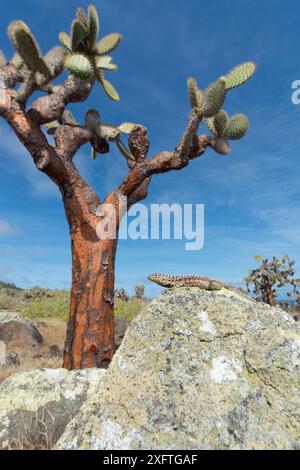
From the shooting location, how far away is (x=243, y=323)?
323cm

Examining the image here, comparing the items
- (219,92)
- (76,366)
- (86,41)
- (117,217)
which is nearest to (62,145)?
(117,217)

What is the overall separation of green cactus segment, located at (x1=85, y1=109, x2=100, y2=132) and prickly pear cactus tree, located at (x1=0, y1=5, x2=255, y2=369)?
23cm

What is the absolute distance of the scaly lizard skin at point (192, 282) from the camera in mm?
4066

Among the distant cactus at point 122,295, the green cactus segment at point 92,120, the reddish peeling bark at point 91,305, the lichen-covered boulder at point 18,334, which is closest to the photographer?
the reddish peeling bark at point 91,305

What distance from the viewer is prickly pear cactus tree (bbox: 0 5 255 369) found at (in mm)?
8695

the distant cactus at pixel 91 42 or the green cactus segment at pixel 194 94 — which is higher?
the distant cactus at pixel 91 42

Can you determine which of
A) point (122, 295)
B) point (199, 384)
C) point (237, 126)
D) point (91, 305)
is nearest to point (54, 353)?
point (91, 305)

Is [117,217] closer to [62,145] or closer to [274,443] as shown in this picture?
[62,145]

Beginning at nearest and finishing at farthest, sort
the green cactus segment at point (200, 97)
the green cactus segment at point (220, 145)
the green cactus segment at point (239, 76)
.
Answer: the green cactus segment at point (200, 97)
the green cactus segment at point (239, 76)
the green cactus segment at point (220, 145)

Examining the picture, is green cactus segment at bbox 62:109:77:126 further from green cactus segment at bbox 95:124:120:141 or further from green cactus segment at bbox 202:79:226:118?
green cactus segment at bbox 202:79:226:118

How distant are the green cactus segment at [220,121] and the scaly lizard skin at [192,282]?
679 centimetres

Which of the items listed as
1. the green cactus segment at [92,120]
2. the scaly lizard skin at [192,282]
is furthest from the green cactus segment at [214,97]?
the scaly lizard skin at [192,282]

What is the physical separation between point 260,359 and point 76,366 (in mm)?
6324

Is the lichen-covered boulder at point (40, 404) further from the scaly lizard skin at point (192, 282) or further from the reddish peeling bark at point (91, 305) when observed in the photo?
the reddish peeling bark at point (91, 305)
